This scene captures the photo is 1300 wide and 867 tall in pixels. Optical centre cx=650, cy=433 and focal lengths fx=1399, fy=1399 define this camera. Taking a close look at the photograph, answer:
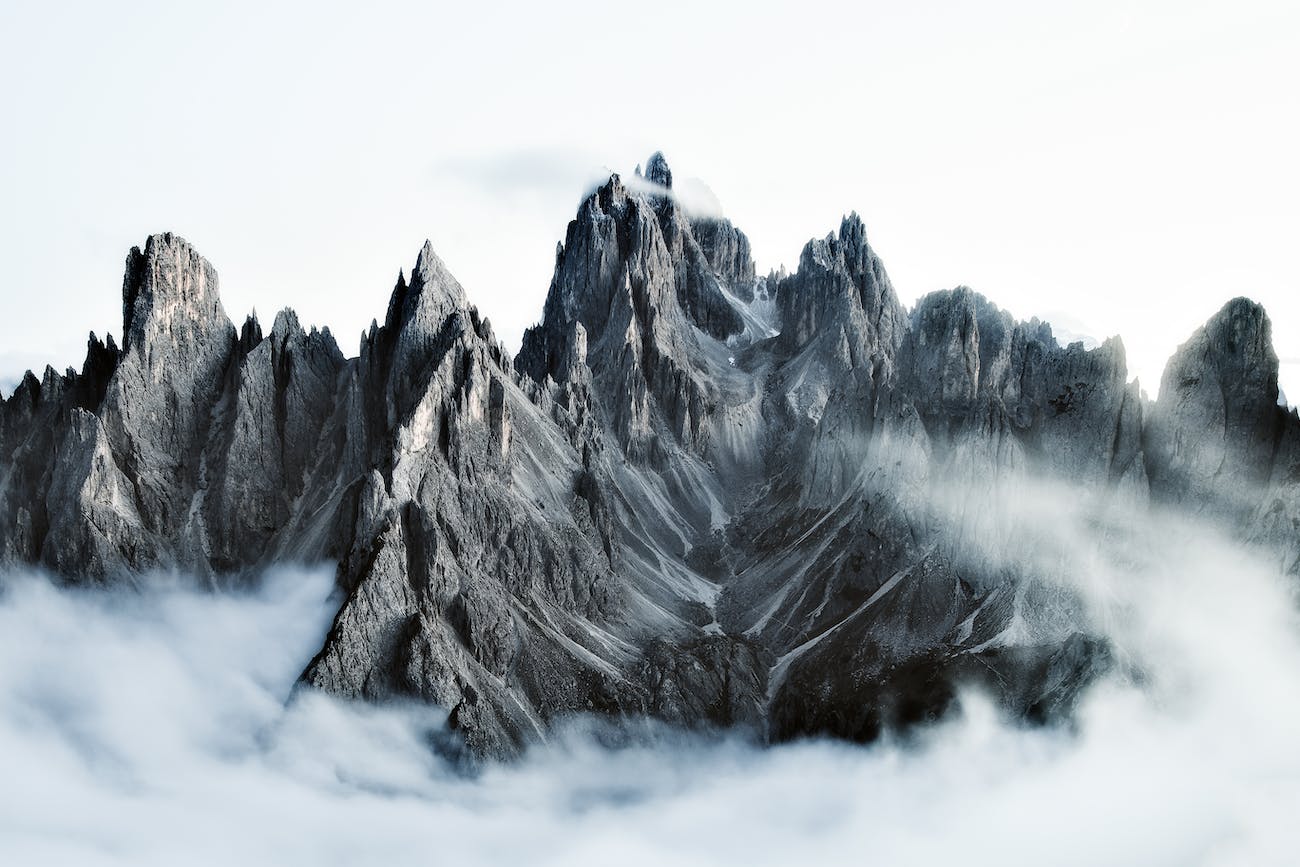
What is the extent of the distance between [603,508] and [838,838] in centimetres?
5711

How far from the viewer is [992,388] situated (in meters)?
184

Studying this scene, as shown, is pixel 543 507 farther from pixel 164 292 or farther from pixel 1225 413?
pixel 1225 413

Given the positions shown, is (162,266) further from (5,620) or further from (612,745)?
(612,745)

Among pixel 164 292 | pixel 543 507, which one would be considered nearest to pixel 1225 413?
pixel 543 507

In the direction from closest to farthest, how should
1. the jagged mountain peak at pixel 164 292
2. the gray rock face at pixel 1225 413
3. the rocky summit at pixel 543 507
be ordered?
the rocky summit at pixel 543 507, the gray rock face at pixel 1225 413, the jagged mountain peak at pixel 164 292

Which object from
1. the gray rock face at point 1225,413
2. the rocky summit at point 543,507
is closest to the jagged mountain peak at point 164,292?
the rocky summit at point 543,507

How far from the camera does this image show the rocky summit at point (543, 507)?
145 metres

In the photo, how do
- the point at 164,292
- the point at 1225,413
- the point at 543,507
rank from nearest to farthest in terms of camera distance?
the point at 1225,413 → the point at 164,292 → the point at 543,507

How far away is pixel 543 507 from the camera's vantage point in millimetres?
171875

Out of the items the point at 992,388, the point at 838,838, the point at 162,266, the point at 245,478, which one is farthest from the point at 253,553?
the point at 992,388

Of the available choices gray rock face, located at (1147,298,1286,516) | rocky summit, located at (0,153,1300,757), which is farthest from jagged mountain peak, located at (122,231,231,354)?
gray rock face, located at (1147,298,1286,516)

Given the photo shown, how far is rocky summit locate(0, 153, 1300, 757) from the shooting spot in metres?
145

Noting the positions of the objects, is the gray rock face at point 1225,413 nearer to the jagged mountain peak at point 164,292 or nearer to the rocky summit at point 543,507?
the rocky summit at point 543,507

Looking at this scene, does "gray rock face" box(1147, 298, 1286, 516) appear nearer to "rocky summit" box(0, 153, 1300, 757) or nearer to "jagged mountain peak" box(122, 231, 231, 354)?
"rocky summit" box(0, 153, 1300, 757)
